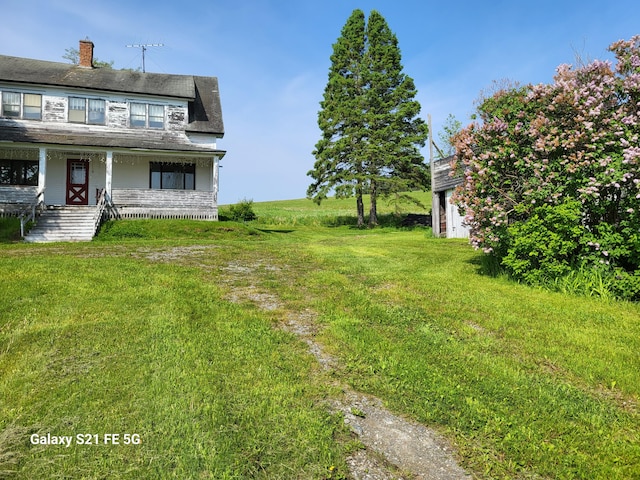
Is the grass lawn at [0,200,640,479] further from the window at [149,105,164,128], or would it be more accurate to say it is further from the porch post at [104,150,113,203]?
the window at [149,105,164,128]

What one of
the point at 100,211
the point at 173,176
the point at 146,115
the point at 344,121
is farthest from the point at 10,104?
the point at 344,121

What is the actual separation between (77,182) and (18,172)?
111 inches

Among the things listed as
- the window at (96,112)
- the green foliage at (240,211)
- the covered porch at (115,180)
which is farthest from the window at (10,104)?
the green foliage at (240,211)

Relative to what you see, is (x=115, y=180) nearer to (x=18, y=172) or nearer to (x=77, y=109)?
(x=77, y=109)

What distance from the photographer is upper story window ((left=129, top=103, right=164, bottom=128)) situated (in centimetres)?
2194

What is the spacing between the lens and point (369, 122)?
31.0 m

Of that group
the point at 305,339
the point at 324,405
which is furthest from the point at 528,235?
the point at 324,405

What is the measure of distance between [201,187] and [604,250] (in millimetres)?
20220

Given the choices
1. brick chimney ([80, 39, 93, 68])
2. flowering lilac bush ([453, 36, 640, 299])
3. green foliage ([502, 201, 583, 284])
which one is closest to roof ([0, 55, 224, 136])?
brick chimney ([80, 39, 93, 68])

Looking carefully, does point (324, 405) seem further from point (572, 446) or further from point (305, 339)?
point (572, 446)

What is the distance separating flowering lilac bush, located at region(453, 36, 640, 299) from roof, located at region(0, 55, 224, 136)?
693 inches

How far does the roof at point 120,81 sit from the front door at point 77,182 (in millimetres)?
4144

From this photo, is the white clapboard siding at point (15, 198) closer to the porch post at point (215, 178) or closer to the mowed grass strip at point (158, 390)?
the porch post at point (215, 178)

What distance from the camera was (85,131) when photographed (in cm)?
2105
